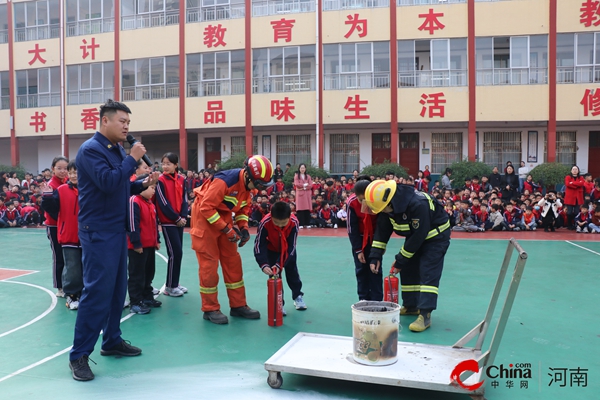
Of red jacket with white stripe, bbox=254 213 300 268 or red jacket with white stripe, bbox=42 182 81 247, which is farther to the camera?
red jacket with white stripe, bbox=42 182 81 247

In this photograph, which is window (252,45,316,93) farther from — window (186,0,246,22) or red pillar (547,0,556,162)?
red pillar (547,0,556,162)

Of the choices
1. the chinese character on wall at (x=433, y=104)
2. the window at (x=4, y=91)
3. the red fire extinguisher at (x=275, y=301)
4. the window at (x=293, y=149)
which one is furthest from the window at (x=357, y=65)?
the red fire extinguisher at (x=275, y=301)

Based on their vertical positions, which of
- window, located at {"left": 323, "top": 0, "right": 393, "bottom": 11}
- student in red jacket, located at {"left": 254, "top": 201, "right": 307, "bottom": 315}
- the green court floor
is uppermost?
window, located at {"left": 323, "top": 0, "right": 393, "bottom": 11}

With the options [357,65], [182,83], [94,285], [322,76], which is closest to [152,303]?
[94,285]

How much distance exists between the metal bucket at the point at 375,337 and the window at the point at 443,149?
19631 mm

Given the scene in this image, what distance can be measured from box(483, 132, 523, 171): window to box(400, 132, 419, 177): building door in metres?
2.90

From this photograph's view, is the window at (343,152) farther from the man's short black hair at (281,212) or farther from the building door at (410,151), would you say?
the man's short black hair at (281,212)

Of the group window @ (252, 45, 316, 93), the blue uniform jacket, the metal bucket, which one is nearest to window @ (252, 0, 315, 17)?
window @ (252, 45, 316, 93)

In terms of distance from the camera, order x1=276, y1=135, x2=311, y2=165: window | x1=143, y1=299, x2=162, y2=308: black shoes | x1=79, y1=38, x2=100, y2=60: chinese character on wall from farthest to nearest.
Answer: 1. x1=79, y1=38, x2=100, y2=60: chinese character on wall
2. x1=276, y1=135, x2=311, y2=165: window
3. x1=143, y1=299, x2=162, y2=308: black shoes

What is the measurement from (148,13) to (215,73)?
4.58 meters

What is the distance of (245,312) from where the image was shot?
18.9ft

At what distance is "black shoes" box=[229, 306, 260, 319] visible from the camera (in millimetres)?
5746

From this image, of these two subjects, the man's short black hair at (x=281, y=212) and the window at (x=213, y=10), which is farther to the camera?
the window at (x=213, y=10)

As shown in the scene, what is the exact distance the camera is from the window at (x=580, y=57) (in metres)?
20.1
